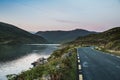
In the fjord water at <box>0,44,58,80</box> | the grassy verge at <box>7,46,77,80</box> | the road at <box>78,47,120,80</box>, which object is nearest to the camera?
the grassy verge at <box>7,46,77,80</box>

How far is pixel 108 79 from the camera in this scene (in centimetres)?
1475

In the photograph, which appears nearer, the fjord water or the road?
the road

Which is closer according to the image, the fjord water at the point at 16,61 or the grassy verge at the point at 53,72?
the grassy verge at the point at 53,72

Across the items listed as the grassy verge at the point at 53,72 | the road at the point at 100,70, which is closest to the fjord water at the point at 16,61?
the grassy verge at the point at 53,72

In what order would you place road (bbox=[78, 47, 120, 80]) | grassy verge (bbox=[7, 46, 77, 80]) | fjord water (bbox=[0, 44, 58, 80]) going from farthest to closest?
fjord water (bbox=[0, 44, 58, 80]), road (bbox=[78, 47, 120, 80]), grassy verge (bbox=[7, 46, 77, 80])

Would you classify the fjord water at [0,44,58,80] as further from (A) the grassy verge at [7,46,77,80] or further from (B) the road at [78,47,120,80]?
(B) the road at [78,47,120,80]

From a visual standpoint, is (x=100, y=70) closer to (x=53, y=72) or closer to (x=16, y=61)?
(x=53, y=72)

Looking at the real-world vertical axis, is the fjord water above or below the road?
below

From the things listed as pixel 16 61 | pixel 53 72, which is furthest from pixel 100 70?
pixel 16 61

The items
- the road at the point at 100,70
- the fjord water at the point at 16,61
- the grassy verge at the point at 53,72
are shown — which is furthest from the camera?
the fjord water at the point at 16,61

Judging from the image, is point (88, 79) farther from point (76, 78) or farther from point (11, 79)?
point (11, 79)

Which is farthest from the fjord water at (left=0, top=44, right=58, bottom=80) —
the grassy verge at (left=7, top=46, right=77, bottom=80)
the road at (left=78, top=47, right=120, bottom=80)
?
the road at (left=78, top=47, right=120, bottom=80)

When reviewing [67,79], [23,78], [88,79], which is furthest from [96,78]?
[23,78]

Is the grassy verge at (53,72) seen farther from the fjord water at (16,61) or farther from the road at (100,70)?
the fjord water at (16,61)
